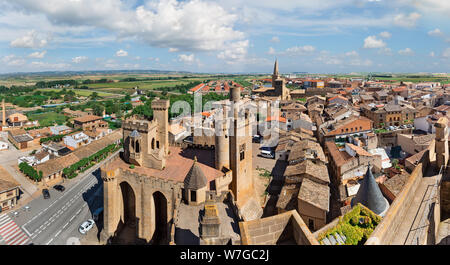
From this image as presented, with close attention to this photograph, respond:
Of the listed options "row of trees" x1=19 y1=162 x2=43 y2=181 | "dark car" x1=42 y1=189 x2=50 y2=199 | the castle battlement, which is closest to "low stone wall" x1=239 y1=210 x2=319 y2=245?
the castle battlement

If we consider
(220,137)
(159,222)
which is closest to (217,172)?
(220,137)

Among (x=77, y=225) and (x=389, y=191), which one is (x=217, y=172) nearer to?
(x=389, y=191)

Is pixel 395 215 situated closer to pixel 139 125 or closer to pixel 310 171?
pixel 310 171

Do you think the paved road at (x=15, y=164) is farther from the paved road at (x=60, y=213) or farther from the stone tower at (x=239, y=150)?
the stone tower at (x=239, y=150)

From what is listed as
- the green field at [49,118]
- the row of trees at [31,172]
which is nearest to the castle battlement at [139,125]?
the row of trees at [31,172]

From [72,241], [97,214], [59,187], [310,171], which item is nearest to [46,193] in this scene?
[59,187]
